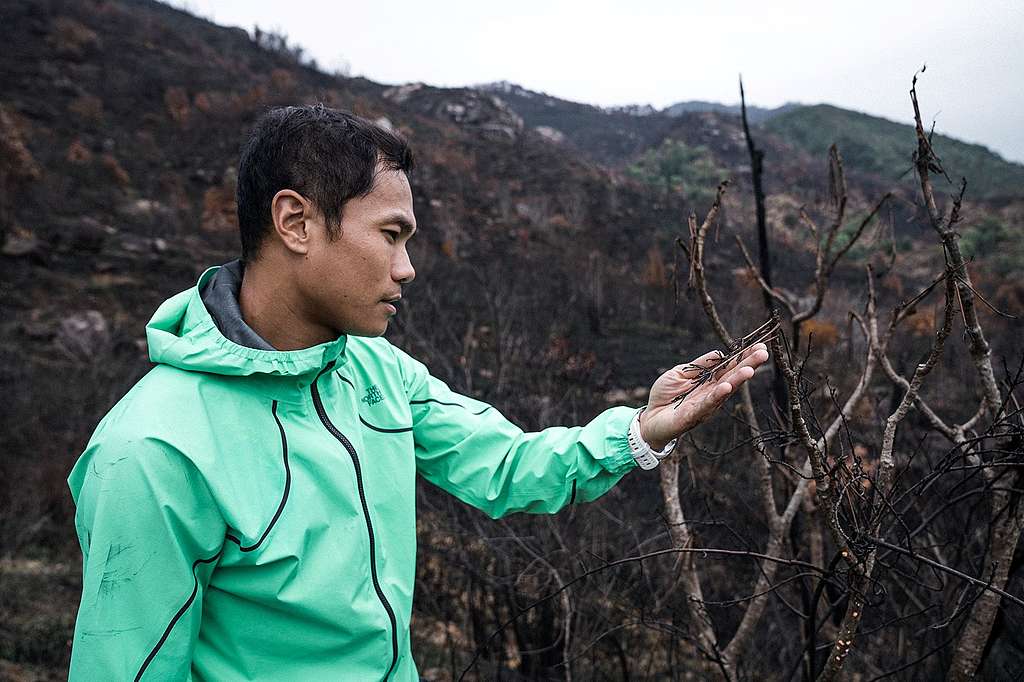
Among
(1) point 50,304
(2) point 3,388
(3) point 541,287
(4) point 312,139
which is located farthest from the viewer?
(3) point 541,287

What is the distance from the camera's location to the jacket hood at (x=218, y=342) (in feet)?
3.50

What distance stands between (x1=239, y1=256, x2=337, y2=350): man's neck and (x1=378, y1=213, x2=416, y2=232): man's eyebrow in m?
0.22

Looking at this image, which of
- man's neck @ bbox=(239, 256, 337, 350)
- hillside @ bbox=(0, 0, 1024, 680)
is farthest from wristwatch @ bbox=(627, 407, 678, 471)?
Answer: man's neck @ bbox=(239, 256, 337, 350)

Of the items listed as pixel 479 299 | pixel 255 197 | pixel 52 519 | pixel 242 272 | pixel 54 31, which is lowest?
pixel 52 519

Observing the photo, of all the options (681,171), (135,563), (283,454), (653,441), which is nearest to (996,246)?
(681,171)

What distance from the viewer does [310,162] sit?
1.17 meters

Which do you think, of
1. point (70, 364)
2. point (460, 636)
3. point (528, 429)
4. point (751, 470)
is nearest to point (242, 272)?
point (460, 636)

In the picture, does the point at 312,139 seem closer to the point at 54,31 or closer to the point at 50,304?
the point at 50,304

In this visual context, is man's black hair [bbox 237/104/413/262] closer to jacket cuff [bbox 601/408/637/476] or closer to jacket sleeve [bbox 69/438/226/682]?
jacket sleeve [bbox 69/438/226/682]

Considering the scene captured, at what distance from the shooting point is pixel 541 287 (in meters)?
11.4

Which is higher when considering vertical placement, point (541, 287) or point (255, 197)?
point (255, 197)

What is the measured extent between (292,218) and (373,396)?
1.41ft

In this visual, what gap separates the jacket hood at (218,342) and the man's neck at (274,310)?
1.4 inches

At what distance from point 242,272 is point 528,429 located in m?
3.30
